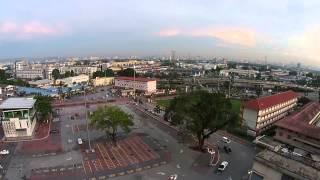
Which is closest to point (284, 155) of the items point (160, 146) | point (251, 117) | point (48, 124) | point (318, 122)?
point (160, 146)

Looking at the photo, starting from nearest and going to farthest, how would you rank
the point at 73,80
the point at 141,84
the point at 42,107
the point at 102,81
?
the point at 42,107, the point at 141,84, the point at 73,80, the point at 102,81

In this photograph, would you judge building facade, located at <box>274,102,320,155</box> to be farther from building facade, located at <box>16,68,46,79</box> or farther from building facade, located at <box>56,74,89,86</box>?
building facade, located at <box>16,68,46,79</box>

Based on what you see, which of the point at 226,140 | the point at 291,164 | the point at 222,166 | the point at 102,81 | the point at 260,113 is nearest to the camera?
the point at 291,164

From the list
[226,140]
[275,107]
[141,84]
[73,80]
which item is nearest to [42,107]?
[226,140]

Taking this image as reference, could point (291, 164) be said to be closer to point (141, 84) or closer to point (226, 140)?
point (226, 140)

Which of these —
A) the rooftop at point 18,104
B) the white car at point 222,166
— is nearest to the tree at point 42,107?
the rooftop at point 18,104

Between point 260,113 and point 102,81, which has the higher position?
point 102,81

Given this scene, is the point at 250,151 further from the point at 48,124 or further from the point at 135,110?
the point at 48,124

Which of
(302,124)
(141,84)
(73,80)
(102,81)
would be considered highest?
(141,84)
